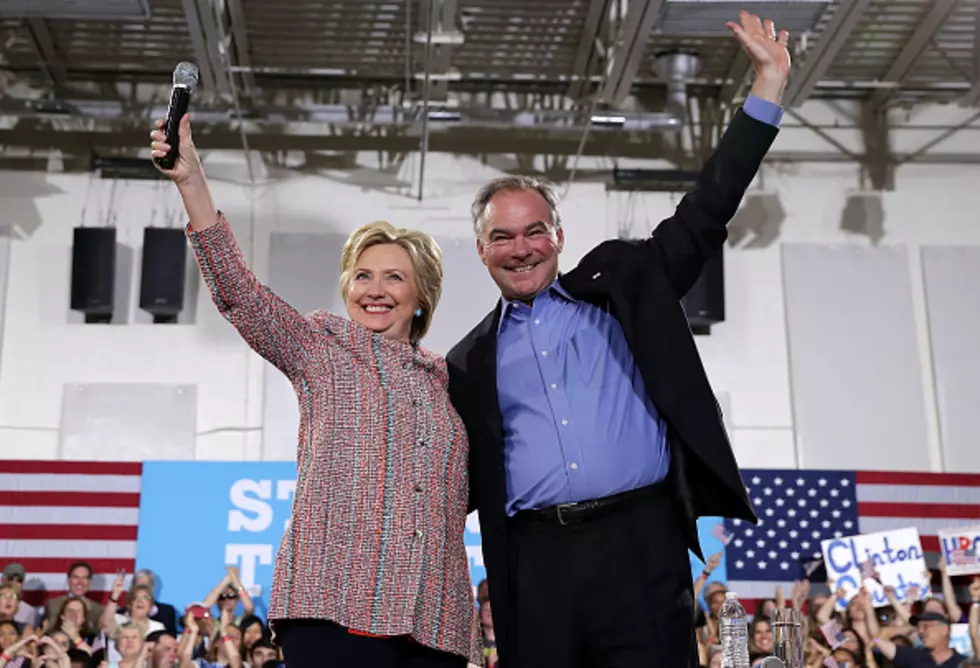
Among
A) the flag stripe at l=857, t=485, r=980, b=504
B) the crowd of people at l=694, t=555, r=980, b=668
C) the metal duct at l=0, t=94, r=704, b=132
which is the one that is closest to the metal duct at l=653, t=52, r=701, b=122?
the metal duct at l=0, t=94, r=704, b=132

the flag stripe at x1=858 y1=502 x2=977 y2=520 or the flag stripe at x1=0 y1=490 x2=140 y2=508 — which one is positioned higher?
the flag stripe at x1=0 y1=490 x2=140 y2=508

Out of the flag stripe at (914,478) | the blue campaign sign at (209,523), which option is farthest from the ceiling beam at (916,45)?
the blue campaign sign at (209,523)

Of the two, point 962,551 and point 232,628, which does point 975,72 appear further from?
point 232,628

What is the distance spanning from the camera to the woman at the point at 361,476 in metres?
2.08

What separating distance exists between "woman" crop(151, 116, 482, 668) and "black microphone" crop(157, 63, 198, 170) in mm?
14

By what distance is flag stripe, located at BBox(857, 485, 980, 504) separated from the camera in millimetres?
10016

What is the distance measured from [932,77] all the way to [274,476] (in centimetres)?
716

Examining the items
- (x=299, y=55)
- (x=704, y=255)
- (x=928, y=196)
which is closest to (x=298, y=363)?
(x=704, y=255)

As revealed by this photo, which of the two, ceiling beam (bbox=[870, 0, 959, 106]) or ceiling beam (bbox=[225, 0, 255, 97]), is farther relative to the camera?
ceiling beam (bbox=[870, 0, 959, 106])

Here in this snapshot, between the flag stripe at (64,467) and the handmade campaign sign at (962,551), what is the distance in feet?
21.4

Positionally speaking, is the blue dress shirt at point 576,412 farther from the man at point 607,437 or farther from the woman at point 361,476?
the woman at point 361,476

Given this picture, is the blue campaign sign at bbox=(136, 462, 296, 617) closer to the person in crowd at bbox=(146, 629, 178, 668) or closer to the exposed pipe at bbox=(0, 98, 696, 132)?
the person in crowd at bbox=(146, 629, 178, 668)

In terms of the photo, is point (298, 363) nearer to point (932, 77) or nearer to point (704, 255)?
point (704, 255)

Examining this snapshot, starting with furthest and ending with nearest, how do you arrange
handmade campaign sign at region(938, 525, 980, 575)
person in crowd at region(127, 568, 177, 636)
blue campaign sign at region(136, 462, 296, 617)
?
handmade campaign sign at region(938, 525, 980, 575), blue campaign sign at region(136, 462, 296, 617), person in crowd at region(127, 568, 177, 636)
